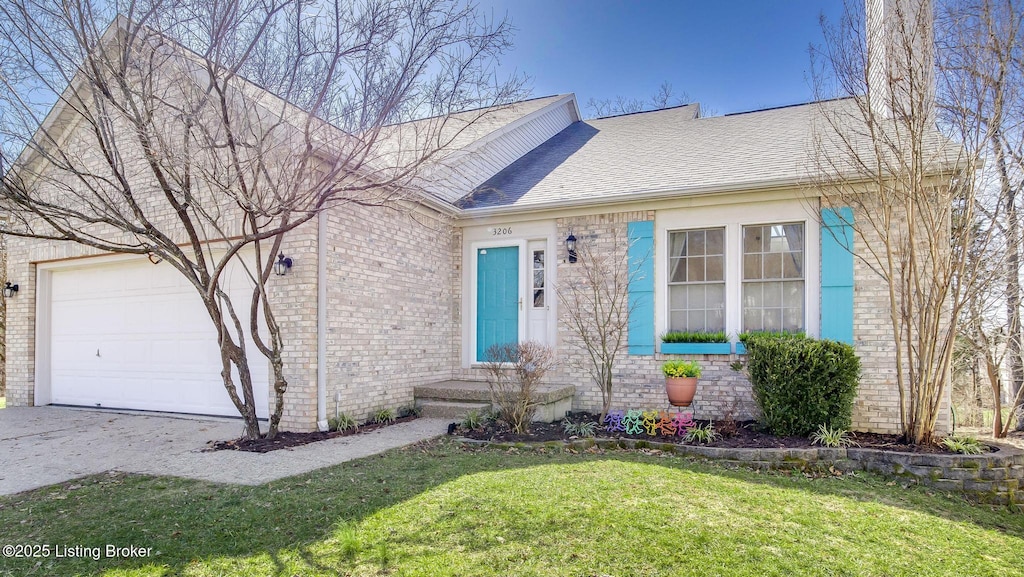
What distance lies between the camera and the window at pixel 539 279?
8.56 metres

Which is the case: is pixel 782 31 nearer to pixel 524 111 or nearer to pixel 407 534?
pixel 524 111

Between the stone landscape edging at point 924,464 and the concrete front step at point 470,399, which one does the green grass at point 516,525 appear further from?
the concrete front step at point 470,399

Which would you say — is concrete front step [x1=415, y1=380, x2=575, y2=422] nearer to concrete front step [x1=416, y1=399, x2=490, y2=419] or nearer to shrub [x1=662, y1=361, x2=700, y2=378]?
concrete front step [x1=416, y1=399, x2=490, y2=419]

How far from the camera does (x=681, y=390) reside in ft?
22.7

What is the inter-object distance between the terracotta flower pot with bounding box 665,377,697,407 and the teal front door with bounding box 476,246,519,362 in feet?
8.23

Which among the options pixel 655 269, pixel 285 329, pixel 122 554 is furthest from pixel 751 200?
pixel 122 554

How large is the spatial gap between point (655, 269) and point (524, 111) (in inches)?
222

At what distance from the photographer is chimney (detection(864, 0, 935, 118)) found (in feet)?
18.0

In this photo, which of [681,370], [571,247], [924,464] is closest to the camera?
[924,464]

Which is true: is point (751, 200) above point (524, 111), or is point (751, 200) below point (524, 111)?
below

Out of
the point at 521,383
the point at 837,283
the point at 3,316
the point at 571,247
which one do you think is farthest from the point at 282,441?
the point at 3,316

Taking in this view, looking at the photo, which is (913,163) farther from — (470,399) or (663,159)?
(470,399)

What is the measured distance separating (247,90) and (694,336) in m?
6.04

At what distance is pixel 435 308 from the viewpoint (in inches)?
344
